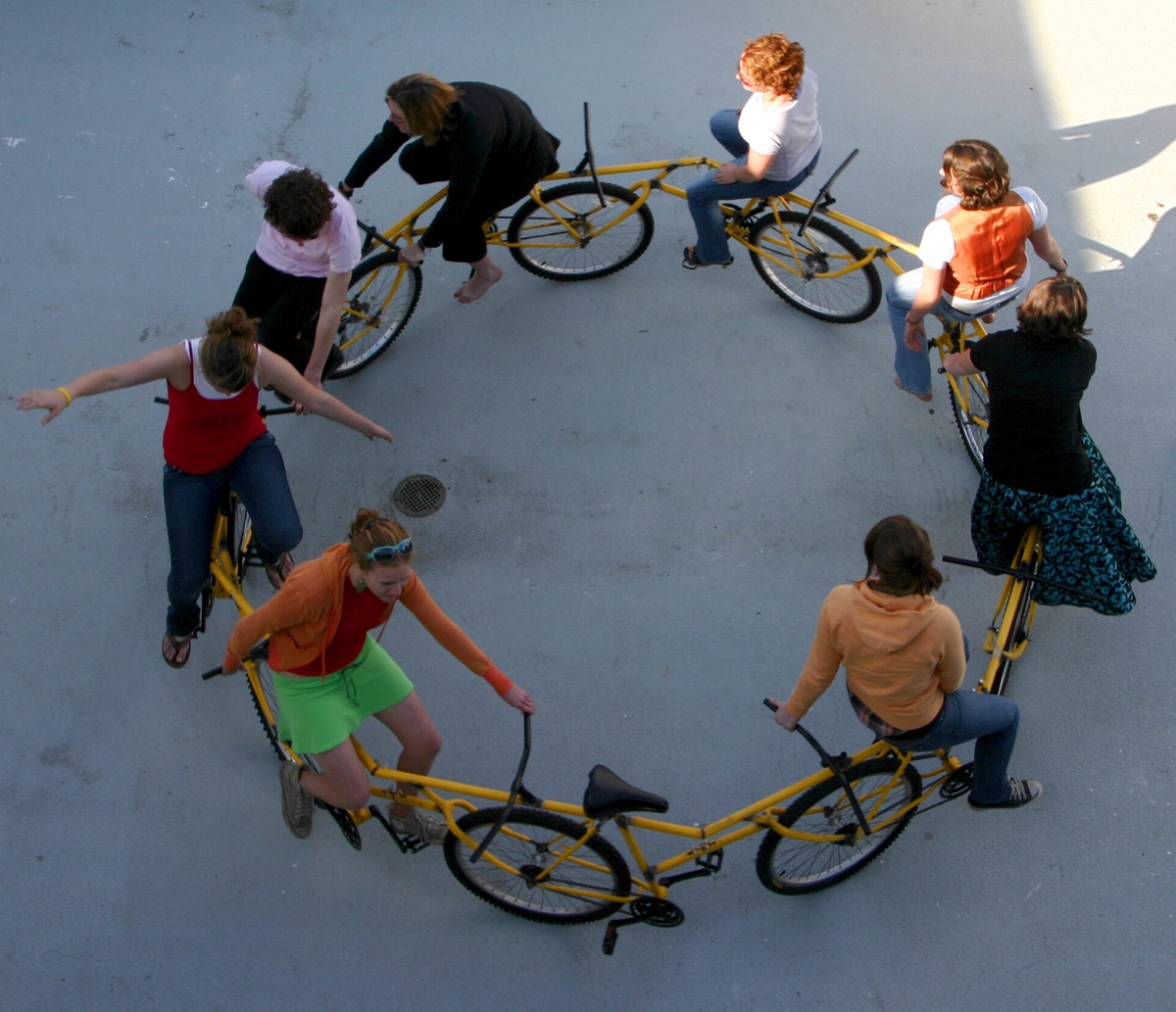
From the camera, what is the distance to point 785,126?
362 cm

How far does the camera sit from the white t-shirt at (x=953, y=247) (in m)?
3.34

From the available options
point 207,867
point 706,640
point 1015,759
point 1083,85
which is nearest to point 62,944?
point 207,867

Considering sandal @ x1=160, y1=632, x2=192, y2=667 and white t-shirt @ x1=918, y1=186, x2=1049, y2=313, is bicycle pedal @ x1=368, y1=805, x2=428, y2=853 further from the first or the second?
white t-shirt @ x1=918, y1=186, x2=1049, y2=313

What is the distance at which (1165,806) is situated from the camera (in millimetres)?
3137

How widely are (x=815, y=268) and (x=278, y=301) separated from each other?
85.4 inches

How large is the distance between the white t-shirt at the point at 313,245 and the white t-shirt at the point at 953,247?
1960 mm

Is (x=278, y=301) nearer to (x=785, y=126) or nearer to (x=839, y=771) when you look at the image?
(x=785, y=126)

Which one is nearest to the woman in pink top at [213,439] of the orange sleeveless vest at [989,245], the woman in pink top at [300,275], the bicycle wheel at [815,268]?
the woman in pink top at [300,275]

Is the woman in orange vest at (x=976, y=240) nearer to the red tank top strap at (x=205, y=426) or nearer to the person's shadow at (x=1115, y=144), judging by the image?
the person's shadow at (x=1115, y=144)

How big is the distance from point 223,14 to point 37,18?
968 mm

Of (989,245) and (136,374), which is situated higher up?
(989,245)

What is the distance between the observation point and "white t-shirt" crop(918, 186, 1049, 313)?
11.0 ft

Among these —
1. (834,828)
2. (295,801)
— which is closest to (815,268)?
(834,828)

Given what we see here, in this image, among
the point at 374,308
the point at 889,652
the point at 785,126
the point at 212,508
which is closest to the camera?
the point at 889,652
